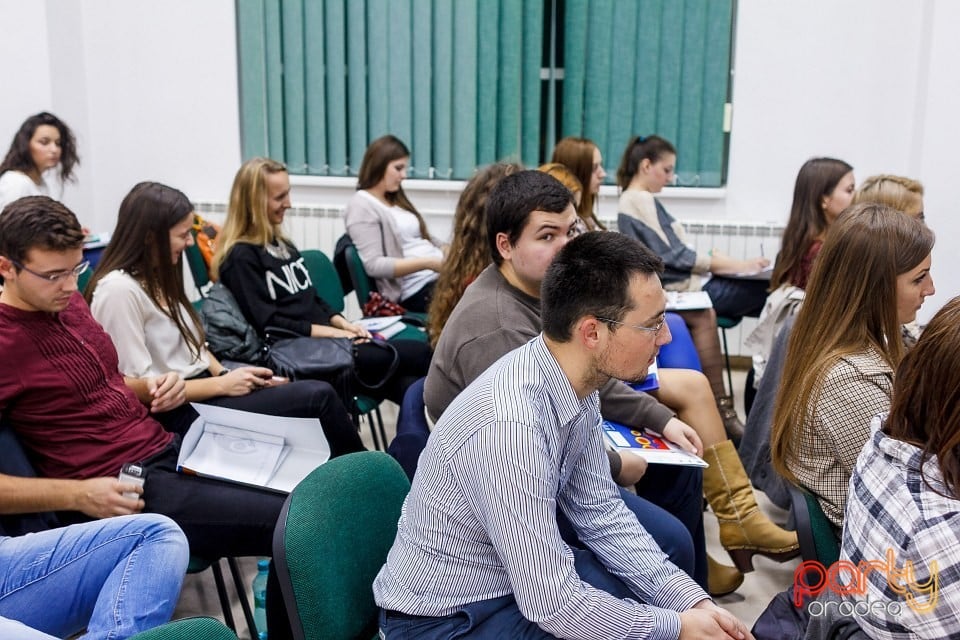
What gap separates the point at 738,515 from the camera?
264cm

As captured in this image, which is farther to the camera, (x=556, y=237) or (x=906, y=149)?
(x=906, y=149)

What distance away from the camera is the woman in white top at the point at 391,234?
4.19 meters

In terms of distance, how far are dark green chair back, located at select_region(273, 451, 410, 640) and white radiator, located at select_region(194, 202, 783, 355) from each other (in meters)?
3.72

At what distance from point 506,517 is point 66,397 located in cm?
120

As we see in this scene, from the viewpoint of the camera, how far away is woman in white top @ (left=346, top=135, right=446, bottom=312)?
4.19 m

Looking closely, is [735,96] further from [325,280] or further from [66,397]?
[66,397]

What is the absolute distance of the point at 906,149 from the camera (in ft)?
16.4

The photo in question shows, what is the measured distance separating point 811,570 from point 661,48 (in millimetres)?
3950

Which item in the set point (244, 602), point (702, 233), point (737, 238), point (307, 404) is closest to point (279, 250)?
point (307, 404)

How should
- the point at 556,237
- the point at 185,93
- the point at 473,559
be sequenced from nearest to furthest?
the point at 473,559
the point at 556,237
the point at 185,93

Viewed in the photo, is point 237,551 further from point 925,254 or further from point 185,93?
point 185,93

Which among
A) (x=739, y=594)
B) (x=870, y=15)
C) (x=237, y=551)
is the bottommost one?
(x=739, y=594)

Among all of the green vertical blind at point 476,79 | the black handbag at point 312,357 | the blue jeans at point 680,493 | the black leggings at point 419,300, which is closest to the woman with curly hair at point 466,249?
the black handbag at point 312,357

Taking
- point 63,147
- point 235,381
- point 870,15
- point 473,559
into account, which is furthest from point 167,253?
point 870,15
